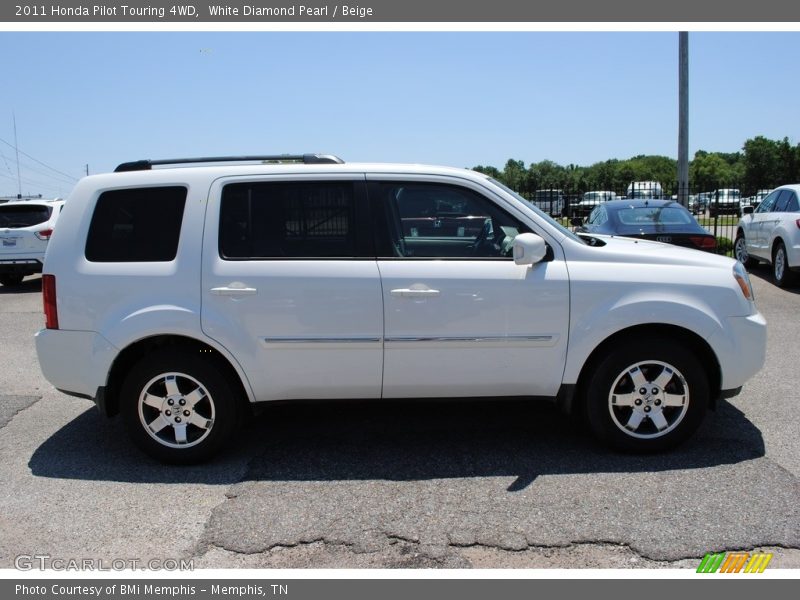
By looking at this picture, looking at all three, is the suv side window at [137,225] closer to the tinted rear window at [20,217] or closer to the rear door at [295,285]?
the rear door at [295,285]

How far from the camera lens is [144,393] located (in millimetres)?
4477

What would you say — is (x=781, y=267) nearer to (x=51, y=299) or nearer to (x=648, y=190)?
(x=51, y=299)

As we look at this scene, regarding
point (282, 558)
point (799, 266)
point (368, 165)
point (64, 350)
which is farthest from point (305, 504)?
point (799, 266)

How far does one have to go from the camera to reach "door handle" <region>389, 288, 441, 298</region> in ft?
14.2

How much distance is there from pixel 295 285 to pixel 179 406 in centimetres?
110

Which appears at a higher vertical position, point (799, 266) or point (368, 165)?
point (368, 165)

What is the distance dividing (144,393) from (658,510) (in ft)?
10.3

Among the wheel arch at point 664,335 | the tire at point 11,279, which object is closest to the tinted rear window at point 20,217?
the tire at point 11,279

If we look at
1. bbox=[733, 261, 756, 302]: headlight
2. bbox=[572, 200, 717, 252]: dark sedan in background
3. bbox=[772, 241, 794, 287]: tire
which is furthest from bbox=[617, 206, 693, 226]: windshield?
bbox=[733, 261, 756, 302]: headlight

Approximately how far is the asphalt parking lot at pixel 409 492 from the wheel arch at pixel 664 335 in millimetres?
428

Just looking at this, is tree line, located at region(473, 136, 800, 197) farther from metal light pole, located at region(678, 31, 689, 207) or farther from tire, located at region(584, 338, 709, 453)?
tire, located at region(584, 338, 709, 453)

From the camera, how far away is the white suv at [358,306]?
4348mm

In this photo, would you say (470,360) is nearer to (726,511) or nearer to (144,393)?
(726,511)

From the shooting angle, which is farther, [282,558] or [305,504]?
[305,504]
